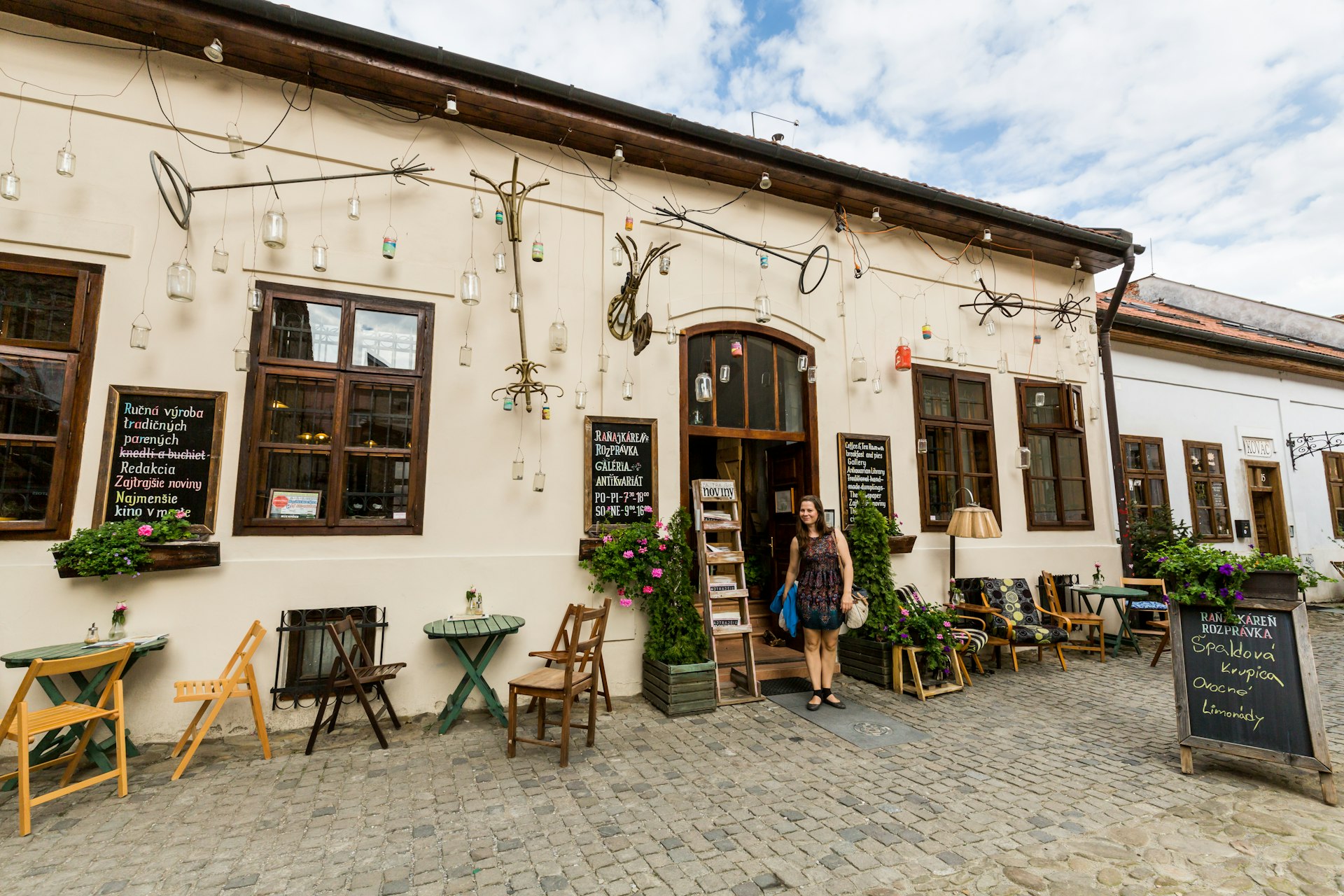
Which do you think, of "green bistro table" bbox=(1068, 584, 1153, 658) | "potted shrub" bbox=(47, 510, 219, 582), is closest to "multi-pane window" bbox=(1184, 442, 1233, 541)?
"green bistro table" bbox=(1068, 584, 1153, 658)

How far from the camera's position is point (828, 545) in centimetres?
515

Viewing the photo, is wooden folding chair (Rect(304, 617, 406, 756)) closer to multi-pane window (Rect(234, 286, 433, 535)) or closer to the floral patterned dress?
multi-pane window (Rect(234, 286, 433, 535))

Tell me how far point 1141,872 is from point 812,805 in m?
1.45

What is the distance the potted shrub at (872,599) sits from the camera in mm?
5711

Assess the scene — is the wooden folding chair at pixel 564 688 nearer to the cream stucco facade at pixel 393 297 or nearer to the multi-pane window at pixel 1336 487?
the cream stucco facade at pixel 393 297

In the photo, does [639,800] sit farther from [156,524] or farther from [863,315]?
[863,315]

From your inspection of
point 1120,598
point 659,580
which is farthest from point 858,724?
point 1120,598

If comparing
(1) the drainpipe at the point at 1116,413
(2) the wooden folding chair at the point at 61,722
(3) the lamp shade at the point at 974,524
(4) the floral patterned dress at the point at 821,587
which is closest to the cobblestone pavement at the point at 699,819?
(2) the wooden folding chair at the point at 61,722

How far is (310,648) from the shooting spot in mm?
4730

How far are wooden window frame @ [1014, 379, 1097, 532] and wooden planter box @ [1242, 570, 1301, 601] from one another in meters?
3.87

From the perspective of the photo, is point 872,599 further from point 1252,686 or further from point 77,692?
point 77,692

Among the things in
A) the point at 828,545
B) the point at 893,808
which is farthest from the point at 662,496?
the point at 893,808

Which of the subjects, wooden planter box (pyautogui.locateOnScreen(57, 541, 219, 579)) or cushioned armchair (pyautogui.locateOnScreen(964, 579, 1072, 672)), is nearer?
wooden planter box (pyautogui.locateOnScreen(57, 541, 219, 579))

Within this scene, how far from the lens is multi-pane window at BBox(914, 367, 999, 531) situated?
716 cm
